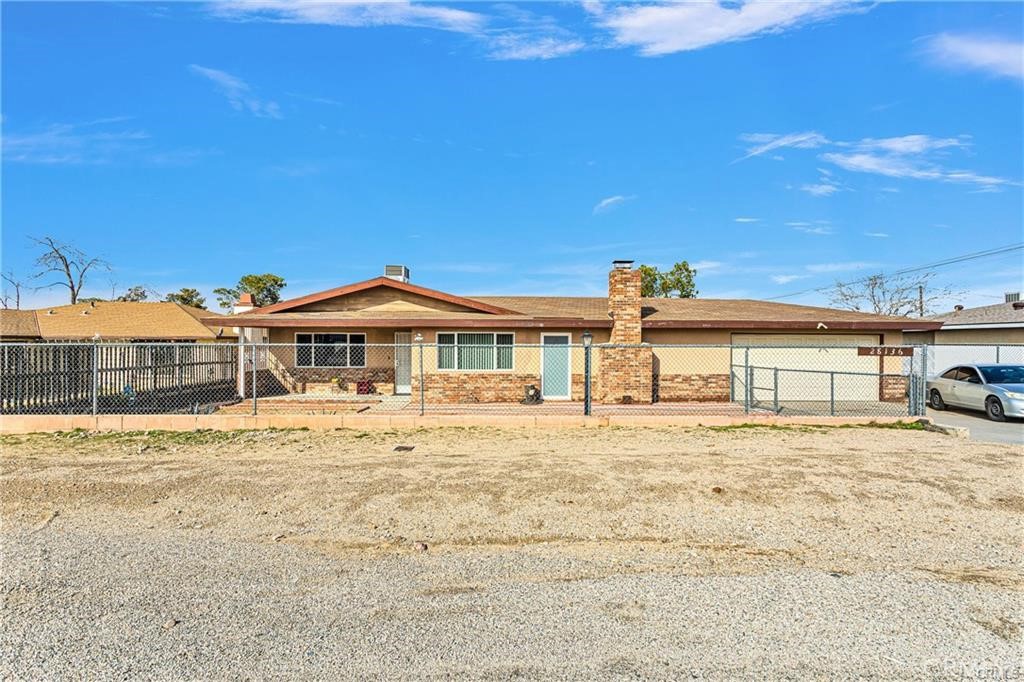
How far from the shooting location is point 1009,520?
5480 millimetres

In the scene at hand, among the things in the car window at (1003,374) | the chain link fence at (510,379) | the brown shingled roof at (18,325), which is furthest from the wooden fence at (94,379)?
the brown shingled roof at (18,325)

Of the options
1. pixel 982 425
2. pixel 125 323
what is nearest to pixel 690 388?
pixel 982 425

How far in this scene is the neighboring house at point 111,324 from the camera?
1075 inches

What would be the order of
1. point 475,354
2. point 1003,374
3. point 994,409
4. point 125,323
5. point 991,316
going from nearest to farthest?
point 994,409, point 1003,374, point 475,354, point 991,316, point 125,323

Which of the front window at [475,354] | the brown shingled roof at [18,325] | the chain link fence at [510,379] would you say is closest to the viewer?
the chain link fence at [510,379]

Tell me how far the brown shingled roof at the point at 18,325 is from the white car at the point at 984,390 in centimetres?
3478

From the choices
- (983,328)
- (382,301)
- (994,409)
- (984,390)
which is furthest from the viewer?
(983,328)

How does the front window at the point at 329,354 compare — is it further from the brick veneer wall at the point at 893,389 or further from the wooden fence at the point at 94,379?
the brick veneer wall at the point at 893,389

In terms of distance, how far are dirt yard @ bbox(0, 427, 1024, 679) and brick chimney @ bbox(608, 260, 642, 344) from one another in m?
7.28

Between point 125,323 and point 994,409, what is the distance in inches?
1337

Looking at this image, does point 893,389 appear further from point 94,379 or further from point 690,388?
point 94,379

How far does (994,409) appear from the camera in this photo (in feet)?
42.8

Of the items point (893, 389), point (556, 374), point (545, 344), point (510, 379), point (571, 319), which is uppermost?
point (571, 319)

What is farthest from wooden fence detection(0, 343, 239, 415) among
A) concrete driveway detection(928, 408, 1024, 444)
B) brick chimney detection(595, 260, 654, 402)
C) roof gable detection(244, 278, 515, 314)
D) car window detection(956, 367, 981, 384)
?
car window detection(956, 367, 981, 384)
